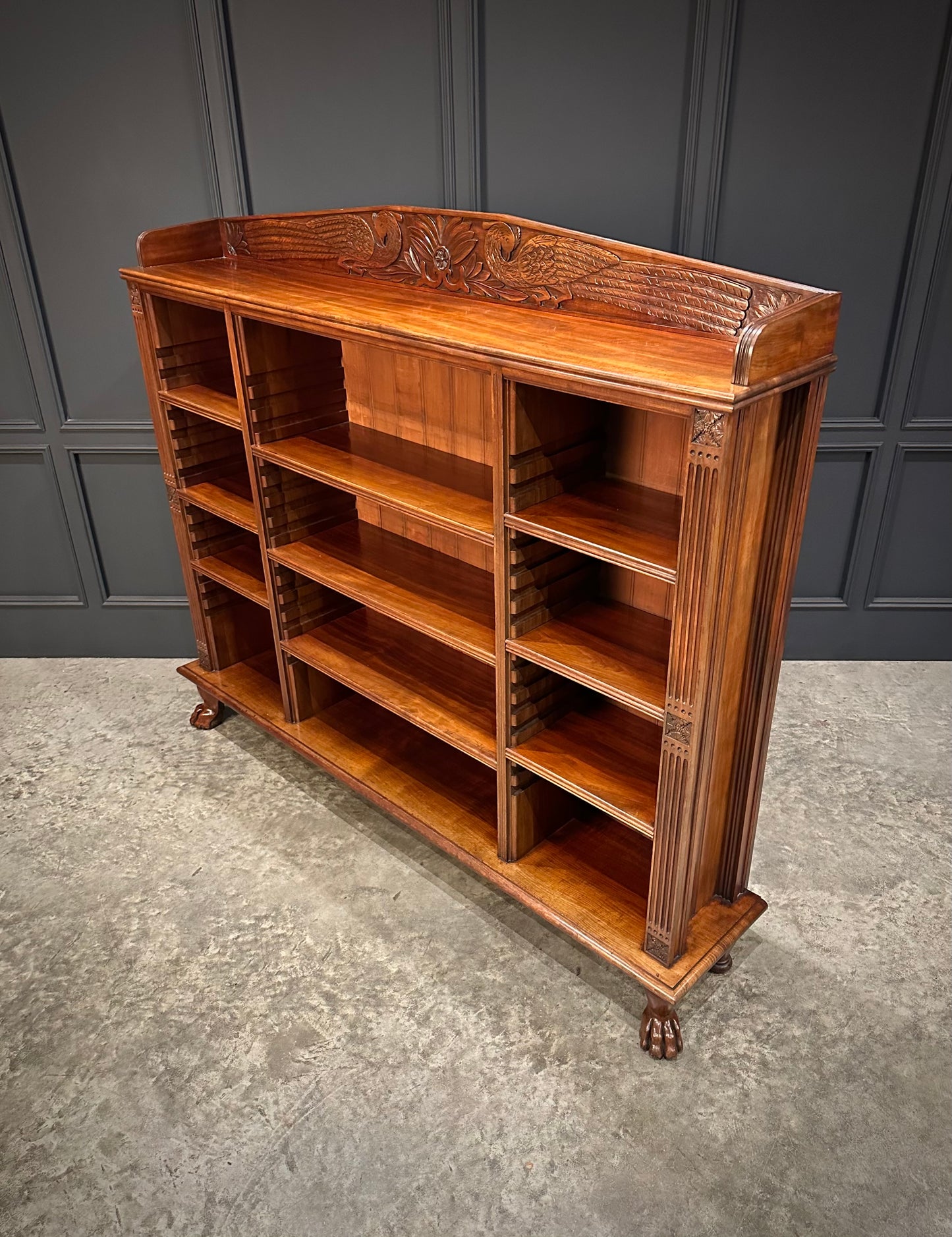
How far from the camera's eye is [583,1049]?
89.5 inches

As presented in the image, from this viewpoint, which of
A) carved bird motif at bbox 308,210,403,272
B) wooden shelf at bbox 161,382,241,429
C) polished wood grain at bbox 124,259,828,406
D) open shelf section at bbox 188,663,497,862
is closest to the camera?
polished wood grain at bbox 124,259,828,406

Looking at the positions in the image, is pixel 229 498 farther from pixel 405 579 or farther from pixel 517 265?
pixel 517 265

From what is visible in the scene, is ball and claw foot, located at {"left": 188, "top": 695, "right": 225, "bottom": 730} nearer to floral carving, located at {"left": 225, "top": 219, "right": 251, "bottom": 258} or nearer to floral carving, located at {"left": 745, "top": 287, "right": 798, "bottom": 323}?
floral carving, located at {"left": 225, "top": 219, "right": 251, "bottom": 258}

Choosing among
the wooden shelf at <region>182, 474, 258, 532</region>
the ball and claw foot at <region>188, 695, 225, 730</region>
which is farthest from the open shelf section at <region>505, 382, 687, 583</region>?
the ball and claw foot at <region>188, 695, 225, 730</region>

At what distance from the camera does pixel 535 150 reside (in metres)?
2.96

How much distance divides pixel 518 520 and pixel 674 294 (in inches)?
23.2

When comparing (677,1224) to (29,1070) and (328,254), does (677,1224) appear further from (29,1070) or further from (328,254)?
(328,254)

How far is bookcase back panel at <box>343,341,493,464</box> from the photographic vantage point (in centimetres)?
257

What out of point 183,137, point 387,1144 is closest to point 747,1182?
point 387,1144

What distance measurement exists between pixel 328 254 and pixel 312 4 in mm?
872

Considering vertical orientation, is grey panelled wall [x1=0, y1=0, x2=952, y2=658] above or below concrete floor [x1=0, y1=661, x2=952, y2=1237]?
above

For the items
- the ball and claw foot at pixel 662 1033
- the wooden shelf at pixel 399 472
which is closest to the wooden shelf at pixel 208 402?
the wooden shelf at pixel 399 472

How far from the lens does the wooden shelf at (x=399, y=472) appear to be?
228cm

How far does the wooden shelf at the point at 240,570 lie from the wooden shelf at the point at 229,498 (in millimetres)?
177
